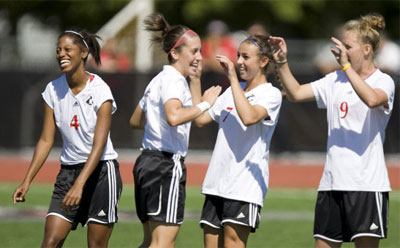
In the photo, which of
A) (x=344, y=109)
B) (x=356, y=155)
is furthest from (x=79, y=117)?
(x=356, y=155)

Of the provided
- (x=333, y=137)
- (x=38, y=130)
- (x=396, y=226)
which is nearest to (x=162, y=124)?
(x=333, y=137)

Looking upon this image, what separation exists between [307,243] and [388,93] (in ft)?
11.0

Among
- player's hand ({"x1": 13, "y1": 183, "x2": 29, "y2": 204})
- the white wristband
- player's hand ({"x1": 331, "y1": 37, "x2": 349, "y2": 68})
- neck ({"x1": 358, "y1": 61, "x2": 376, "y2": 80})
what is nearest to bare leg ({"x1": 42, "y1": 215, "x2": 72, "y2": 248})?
player's hand ({"x1": 13, "y1": 183, "x2": 29, "y2": 204})

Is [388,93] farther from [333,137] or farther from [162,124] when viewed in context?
[162,124]

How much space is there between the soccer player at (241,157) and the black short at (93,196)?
703 millimetres

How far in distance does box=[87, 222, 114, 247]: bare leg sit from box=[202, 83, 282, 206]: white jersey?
2.63 ft

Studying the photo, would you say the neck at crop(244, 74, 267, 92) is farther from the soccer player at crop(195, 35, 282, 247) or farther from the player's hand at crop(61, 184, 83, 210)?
the player's hand at crop(61, 184, 83, 210)

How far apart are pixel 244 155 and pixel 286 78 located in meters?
0.75

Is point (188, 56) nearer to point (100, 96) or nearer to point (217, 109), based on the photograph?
point (217, 109)

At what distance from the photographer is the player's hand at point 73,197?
20.1 ft

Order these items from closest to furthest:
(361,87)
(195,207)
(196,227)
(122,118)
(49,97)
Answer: (361,87) → (49,97) → (196,227) → (195,207) → (122,118)

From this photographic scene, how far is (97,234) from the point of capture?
638 cm

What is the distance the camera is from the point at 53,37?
32.7 m

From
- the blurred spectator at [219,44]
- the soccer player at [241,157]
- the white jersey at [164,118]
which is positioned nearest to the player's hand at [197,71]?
the white jersey at [164,118]
